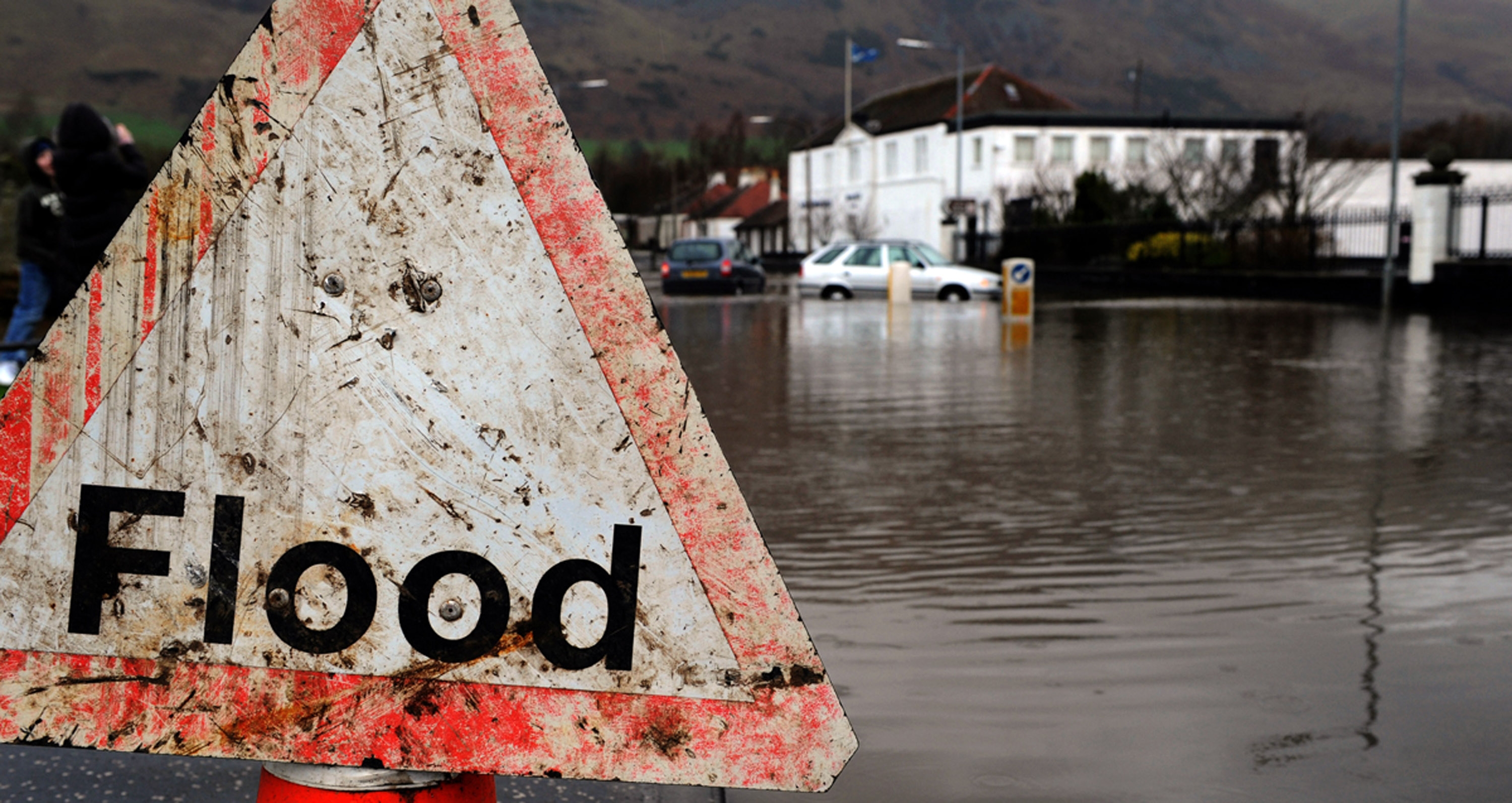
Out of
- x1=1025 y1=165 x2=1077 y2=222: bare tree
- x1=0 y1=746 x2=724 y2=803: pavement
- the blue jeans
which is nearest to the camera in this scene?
x1=0 y1=746 x2=724 y2=803: pavement

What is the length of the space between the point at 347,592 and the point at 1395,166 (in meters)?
29.6

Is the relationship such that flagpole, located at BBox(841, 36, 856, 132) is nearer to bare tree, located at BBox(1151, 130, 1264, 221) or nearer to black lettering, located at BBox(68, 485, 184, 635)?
bare tree, located at BBox(1151, 130, 1264, 221)

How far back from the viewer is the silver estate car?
32.3 metres

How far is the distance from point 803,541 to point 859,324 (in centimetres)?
1739

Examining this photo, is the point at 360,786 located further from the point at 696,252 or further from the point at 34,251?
the point at 696,252

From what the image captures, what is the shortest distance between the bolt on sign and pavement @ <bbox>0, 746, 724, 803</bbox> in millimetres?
1314

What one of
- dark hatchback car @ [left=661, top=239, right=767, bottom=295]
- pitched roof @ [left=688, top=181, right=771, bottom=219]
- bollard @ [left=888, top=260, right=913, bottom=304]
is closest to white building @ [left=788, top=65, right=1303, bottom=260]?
dark hatchback car @ [left=661, top=239, right=767, bottom=295]

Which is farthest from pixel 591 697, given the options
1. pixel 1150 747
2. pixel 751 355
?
pixel 751 355

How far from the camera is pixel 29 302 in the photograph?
1122cm

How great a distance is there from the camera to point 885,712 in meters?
4.05

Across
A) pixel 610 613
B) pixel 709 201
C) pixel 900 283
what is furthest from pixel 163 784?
pixel 709 201

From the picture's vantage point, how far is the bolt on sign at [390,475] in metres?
1.94

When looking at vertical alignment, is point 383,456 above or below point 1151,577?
above

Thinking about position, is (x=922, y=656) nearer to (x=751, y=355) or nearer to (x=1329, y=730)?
(x=1329, y=730)
